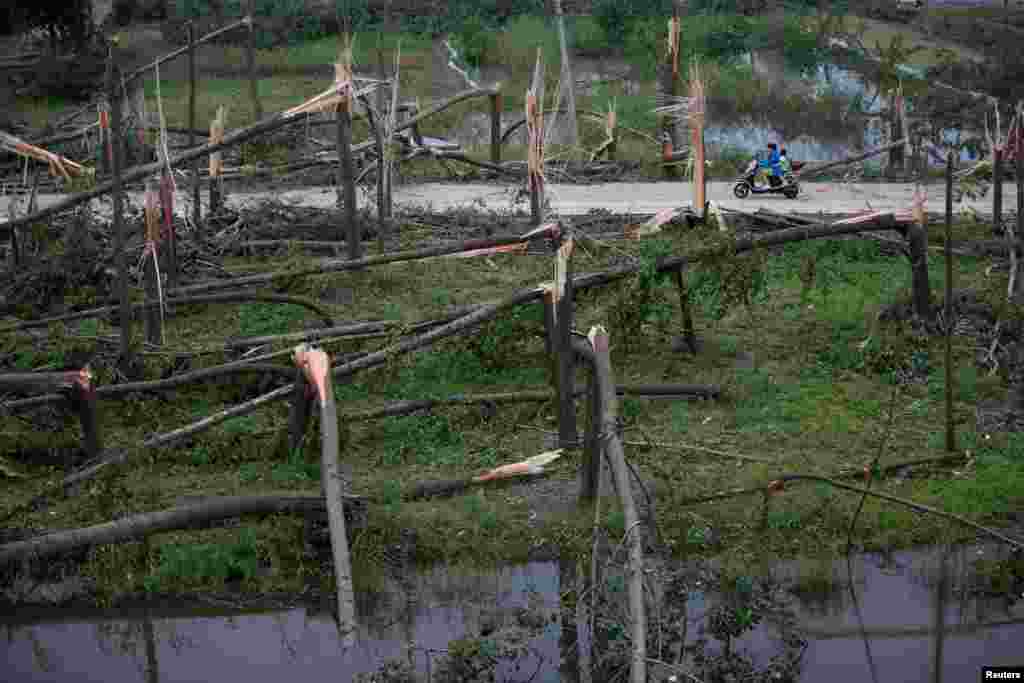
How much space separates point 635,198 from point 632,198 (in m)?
0.03

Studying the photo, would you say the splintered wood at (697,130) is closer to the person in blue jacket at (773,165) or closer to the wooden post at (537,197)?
the wooden post at (537,197)

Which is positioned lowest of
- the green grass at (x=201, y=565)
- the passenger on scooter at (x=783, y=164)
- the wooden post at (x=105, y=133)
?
the green grass at (x=201, y=565)

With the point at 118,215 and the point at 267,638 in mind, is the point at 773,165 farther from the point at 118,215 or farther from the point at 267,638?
the point at 267,638

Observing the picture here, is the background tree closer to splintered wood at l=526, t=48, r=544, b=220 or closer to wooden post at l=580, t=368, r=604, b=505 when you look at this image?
splintered wood at l=526, t=48, r=544, b=220

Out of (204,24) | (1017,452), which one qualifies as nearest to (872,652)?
(1017,452)

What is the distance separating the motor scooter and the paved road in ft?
0.30

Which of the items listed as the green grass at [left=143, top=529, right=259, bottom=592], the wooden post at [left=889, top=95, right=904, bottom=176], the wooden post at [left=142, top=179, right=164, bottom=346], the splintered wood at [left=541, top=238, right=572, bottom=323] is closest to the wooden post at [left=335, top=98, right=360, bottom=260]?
the wooden post at [left=142, top=179, right=164, bottom=346]

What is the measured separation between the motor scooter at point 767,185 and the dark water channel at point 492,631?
746 centimetres

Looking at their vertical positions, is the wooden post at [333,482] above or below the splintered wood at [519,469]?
above

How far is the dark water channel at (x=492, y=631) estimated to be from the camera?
6.65m

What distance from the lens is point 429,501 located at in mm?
7914

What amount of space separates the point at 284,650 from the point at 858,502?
316cm

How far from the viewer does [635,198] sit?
14797 mm

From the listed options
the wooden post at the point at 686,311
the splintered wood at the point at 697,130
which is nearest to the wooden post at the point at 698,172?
the splintered wood at the point at 697,130
